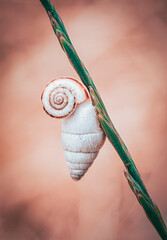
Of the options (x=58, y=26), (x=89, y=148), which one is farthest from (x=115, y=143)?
(x=58, y=26)

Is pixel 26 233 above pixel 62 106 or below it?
below

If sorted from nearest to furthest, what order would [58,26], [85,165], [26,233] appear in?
[58,26] < [85,165] < [26,233]

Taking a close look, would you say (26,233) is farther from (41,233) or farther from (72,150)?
(72,150)
